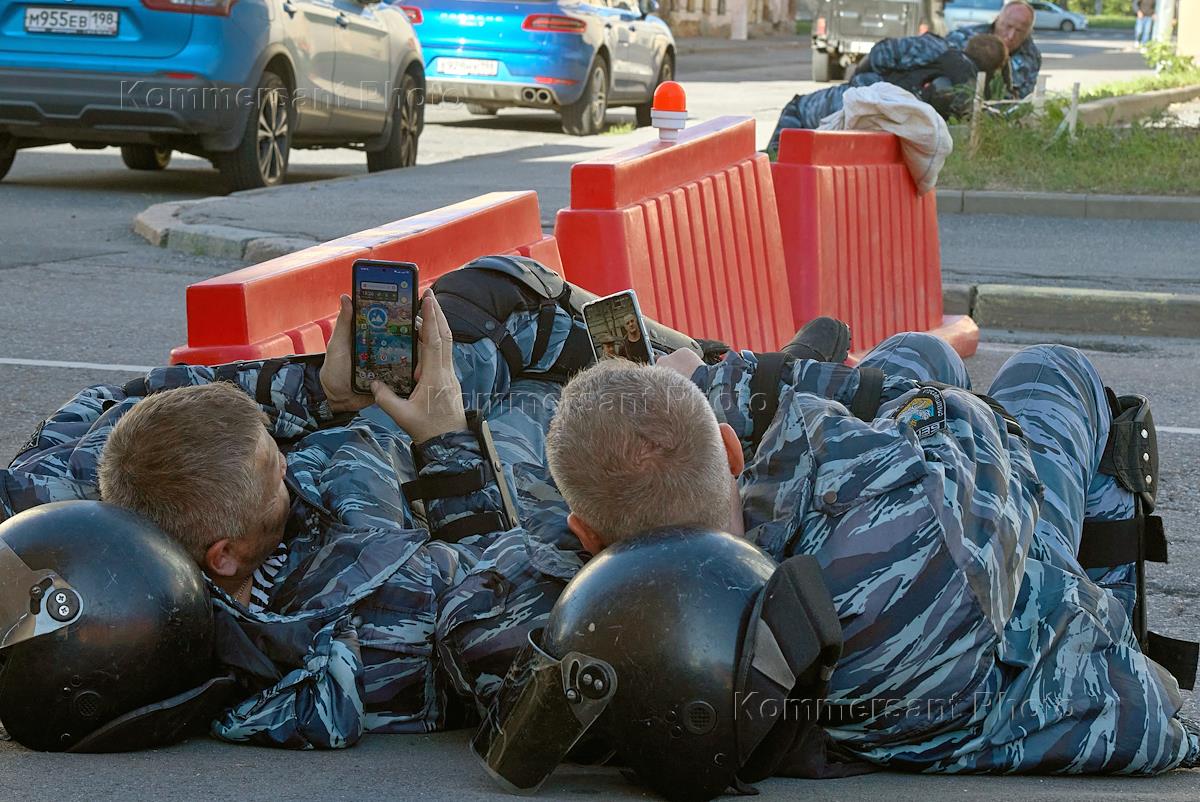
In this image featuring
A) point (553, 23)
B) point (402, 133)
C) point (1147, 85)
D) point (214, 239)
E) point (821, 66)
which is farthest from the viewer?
point (821, 66)

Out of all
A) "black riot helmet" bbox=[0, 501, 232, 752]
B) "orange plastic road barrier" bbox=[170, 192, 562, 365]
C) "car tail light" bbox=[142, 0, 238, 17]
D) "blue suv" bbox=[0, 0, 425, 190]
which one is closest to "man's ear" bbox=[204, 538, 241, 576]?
"black riot helmet" bbox=[0, 501, 232, 752]

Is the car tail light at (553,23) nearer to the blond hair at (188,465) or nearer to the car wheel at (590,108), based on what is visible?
the car wheel at (590,108)

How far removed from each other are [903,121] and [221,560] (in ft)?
17.3

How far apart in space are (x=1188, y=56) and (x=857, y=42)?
5.95m

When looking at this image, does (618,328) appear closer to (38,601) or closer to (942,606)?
(942,606)

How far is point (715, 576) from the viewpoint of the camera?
2.54m

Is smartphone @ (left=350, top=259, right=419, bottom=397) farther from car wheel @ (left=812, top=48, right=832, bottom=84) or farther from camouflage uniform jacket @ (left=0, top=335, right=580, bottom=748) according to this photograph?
car wheel @ (left=812, top=48, right=832, bottom=84)

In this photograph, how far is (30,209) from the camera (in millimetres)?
10891

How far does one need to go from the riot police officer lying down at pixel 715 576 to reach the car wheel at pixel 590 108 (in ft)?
45.3

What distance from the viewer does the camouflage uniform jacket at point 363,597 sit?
290 cm

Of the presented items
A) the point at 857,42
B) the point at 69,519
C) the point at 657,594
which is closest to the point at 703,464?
the point at 657,594

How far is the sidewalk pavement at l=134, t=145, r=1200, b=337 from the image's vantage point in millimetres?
8820

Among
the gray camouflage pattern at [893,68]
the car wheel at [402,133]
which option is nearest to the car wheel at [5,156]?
the car wheel at [402,133]

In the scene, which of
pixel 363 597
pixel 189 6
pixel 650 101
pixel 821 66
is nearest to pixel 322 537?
pixel 363 597
